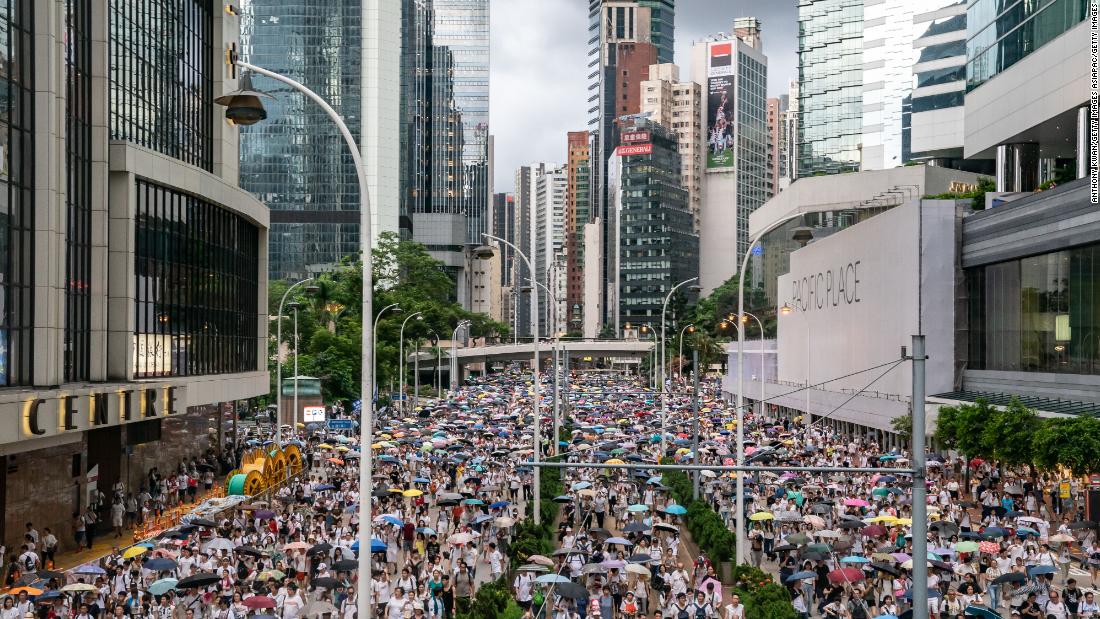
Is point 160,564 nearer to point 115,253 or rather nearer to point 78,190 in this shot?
point 78,190

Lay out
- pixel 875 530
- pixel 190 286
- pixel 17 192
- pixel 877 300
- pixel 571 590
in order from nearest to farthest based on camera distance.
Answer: pixel 571 590 → pixel 875 530 → pixel 17 192 → pixel 190 286 → pixel 877 300

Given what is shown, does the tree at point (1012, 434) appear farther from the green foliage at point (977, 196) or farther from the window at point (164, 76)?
the window at point (164, 76)

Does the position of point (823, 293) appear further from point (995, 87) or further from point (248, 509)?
point (248, 509)

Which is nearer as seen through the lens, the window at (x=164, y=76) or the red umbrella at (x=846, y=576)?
the red umbrella at (x=846, y=576)

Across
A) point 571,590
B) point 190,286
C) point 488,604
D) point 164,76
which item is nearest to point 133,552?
point 488,604

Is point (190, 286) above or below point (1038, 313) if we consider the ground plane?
above

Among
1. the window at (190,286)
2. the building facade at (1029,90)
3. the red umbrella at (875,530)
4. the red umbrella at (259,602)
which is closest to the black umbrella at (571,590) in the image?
the red umbrella at (259,602)

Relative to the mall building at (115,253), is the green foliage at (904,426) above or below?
below

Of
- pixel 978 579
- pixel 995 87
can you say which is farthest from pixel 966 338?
pixel 978 579
